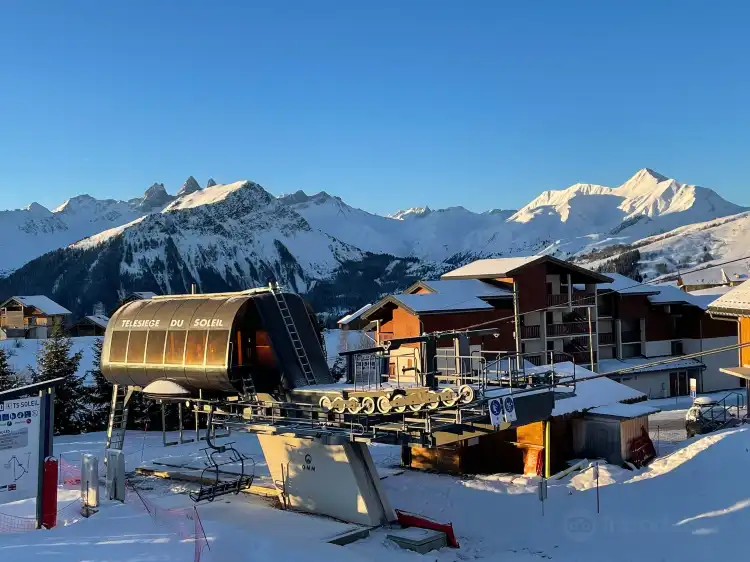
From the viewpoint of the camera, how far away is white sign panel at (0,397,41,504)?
773 inches

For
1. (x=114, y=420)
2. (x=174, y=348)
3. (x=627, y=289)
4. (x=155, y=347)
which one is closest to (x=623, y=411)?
(x=174, y=348)

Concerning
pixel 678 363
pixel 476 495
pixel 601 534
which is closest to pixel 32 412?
pixel 476 495

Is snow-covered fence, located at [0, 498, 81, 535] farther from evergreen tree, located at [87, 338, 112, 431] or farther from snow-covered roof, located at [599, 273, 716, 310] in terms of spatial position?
snow-covered roof, located at [599, 273, 716, 310]

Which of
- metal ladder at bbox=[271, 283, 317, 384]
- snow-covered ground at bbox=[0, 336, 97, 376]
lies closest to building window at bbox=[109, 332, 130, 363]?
metal ladder at bbox=[271, 283, 317, 384]

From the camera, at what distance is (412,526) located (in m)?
22.1

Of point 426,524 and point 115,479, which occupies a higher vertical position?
point 115,479

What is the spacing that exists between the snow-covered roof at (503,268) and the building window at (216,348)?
30.5m

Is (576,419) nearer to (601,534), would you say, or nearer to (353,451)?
(601,534)

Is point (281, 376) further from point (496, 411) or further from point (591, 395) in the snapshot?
point (591, 395)

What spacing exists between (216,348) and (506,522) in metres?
11.4

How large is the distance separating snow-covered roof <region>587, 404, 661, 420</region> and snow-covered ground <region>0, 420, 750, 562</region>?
1982 millimetres

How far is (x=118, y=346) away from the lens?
28.2m

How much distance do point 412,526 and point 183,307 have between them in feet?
37.1

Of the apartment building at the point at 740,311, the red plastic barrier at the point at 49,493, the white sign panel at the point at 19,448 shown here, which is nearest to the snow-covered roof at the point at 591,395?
the apartment building at the point at 740,311
